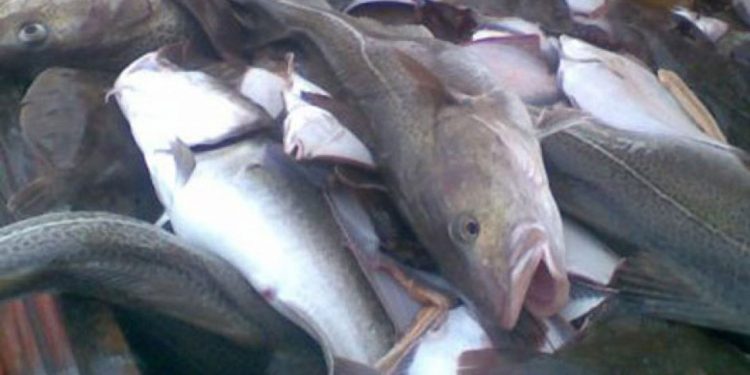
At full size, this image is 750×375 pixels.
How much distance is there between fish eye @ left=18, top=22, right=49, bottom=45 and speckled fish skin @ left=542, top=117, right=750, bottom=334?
3.99ft

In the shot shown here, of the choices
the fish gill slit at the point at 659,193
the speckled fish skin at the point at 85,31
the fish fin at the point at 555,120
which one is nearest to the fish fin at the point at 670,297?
the fish gill slit at the point at 659,193

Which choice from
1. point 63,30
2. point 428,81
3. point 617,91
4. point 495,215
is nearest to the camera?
point 495,215

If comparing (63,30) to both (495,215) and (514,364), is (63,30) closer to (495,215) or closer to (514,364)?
(495,215)

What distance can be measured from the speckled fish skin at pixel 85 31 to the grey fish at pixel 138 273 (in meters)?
0.76

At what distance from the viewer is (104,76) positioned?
3.60 meters

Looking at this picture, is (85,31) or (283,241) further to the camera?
(85,31)

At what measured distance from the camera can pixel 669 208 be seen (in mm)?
3076

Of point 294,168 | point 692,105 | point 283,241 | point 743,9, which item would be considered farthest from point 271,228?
point 743,9

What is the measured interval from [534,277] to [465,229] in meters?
0.18

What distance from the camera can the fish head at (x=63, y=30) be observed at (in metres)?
3.53

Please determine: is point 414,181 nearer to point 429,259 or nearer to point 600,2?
point 429,259

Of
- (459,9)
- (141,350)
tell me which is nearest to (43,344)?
(141,350)

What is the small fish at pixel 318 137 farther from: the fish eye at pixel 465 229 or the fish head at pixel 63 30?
the fish head at pixel 63 30

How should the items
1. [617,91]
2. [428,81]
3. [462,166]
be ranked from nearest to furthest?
[462,166], [428,81], [617,91]
